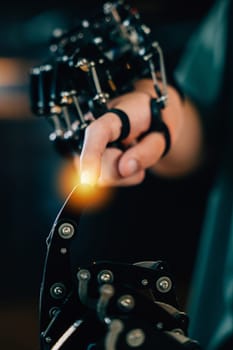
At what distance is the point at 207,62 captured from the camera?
1285 millimetres

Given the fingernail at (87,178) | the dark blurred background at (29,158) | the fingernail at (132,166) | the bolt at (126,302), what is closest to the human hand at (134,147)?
the fingernail at (132,166)

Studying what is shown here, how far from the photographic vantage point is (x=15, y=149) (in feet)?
8.09

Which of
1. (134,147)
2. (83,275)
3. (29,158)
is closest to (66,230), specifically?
(83,275)

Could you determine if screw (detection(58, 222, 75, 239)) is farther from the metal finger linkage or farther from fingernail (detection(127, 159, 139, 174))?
fingernail (detection(127, 159, 139, 174))

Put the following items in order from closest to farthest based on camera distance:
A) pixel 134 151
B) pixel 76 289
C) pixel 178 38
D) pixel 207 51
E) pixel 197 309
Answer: pixel 76 289
pixel 134 151
pixel 197 309
pixel 207 51
pixel 178 38

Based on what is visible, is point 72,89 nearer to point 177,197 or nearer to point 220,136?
point 220,136

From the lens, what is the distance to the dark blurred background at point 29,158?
221cm

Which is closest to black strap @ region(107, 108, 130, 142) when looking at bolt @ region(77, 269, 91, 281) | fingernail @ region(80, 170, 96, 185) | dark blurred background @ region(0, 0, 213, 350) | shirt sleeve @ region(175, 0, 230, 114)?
fingernail @ region(80, 170, 96, 185)

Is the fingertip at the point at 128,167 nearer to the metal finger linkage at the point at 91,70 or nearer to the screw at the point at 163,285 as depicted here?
the metal finger linkage at the point at 91,70

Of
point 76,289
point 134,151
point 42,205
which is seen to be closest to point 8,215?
point 42,205

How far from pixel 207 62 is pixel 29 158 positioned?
1.30m

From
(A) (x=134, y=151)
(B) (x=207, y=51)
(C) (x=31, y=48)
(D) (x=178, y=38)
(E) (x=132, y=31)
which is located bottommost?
(A) (x=134, y=151)

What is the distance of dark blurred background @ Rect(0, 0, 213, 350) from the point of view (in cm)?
221

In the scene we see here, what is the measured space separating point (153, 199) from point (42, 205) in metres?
0.43
